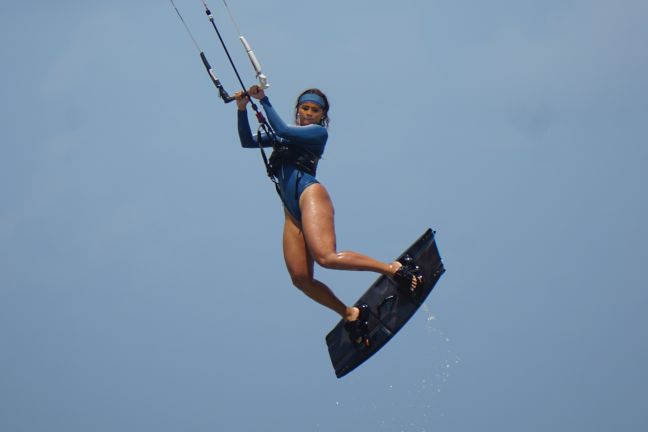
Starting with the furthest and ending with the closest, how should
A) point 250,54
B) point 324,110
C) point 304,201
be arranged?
point 324,110, point 304,201, point 250,54

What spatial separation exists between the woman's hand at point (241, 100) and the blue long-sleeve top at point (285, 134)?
18 centimetres

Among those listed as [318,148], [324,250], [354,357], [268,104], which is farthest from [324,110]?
[354,357]

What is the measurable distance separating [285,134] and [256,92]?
438 millimetres

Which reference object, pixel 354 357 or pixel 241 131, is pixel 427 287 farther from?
pixel 241 131

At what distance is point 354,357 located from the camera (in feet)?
27.0

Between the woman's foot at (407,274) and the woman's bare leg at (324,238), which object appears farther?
the woman's foot at (407,274)

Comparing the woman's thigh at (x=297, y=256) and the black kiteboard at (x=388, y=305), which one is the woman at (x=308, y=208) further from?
the black kiteboard at (x=388, y=305)

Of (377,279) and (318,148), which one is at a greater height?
(318,148)

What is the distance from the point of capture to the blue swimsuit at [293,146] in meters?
7.57

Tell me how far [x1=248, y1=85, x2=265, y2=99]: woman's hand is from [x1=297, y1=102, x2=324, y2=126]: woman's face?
2.69 ft

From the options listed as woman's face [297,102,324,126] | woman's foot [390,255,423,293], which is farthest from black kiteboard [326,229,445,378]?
woman's face [297,102,324,126]

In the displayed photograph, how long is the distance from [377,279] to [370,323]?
42cm

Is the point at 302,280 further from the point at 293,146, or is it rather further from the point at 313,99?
the point at 313,99

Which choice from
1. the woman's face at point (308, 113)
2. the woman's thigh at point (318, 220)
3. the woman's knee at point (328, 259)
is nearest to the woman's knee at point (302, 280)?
the woman's thigh at point (318, 220)
